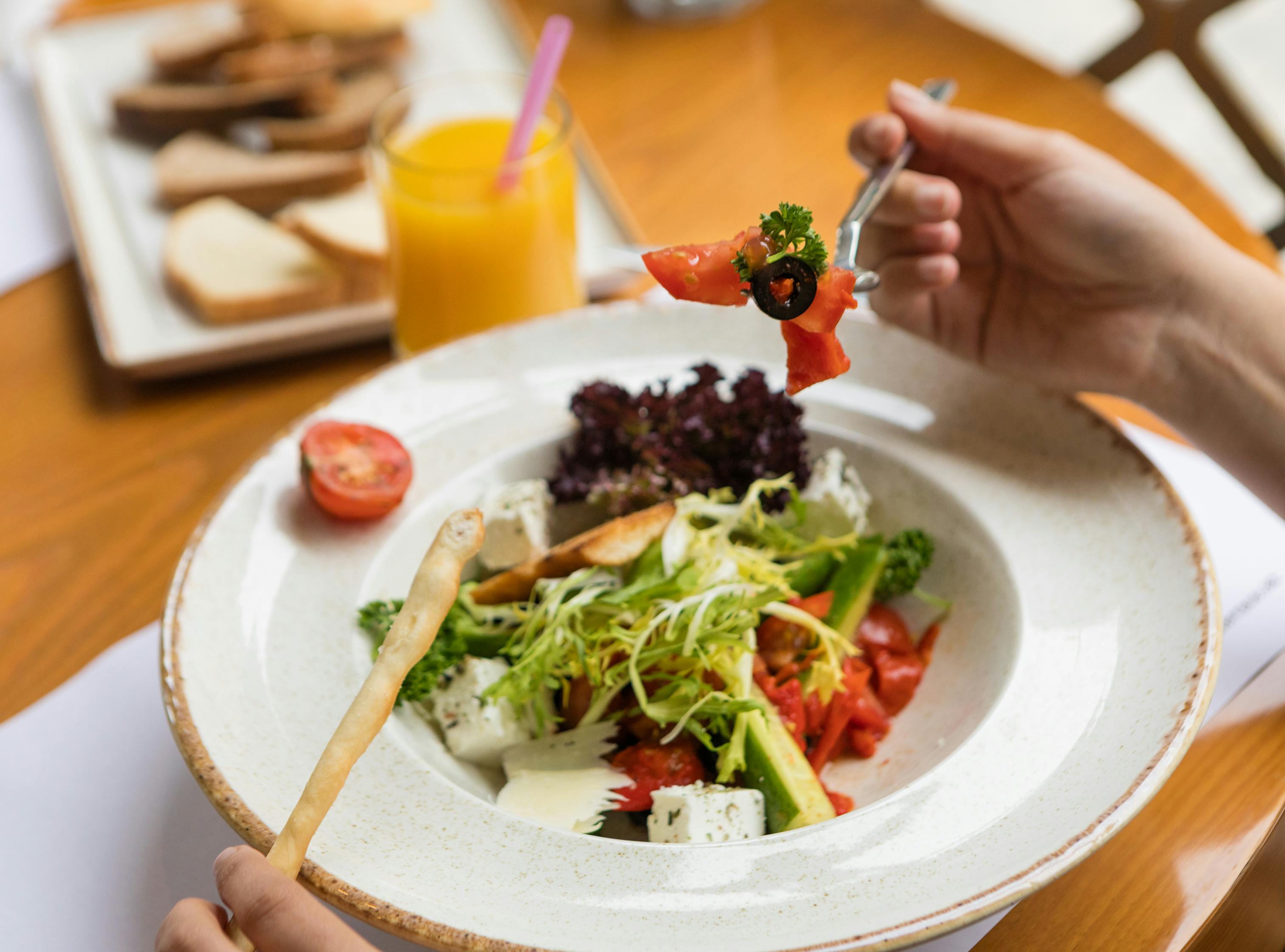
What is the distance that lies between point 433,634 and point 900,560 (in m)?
0.73

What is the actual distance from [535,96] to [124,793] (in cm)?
115

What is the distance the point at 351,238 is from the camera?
2.21 metres

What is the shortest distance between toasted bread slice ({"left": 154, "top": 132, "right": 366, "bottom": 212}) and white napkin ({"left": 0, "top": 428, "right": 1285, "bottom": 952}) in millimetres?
1147

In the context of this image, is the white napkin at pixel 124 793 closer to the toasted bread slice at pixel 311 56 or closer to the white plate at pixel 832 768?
the white plate at pixel 832 768

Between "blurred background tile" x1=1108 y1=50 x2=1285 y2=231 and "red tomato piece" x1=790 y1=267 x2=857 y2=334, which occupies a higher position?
"red tomato piece" x1=790 y1=267 x2=857 y2=334

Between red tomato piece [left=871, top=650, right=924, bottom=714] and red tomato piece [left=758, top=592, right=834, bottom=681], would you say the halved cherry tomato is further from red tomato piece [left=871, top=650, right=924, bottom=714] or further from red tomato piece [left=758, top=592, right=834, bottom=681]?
red tomato piece [left=871, top=650, right=924, bottom=714]

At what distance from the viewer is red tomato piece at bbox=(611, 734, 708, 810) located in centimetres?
131

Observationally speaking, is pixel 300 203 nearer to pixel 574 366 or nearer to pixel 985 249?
pixel 574 366

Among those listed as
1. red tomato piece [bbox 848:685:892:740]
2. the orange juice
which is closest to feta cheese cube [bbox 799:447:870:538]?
red tomato piece [bbox 848:685:892:740]

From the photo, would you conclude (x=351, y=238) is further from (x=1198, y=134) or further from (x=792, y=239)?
(x=1198, y=134)

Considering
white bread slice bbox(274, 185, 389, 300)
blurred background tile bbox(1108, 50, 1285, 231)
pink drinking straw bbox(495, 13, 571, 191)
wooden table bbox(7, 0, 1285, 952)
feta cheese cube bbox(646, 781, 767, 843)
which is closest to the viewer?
feta cheese cube bbox(646, 781, 767, 843)

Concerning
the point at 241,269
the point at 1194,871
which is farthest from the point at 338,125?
the point at 1194,871

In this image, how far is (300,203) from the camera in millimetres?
2404

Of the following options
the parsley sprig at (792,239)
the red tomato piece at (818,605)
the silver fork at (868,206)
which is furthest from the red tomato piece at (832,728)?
the parsley sprig at (792,239)
